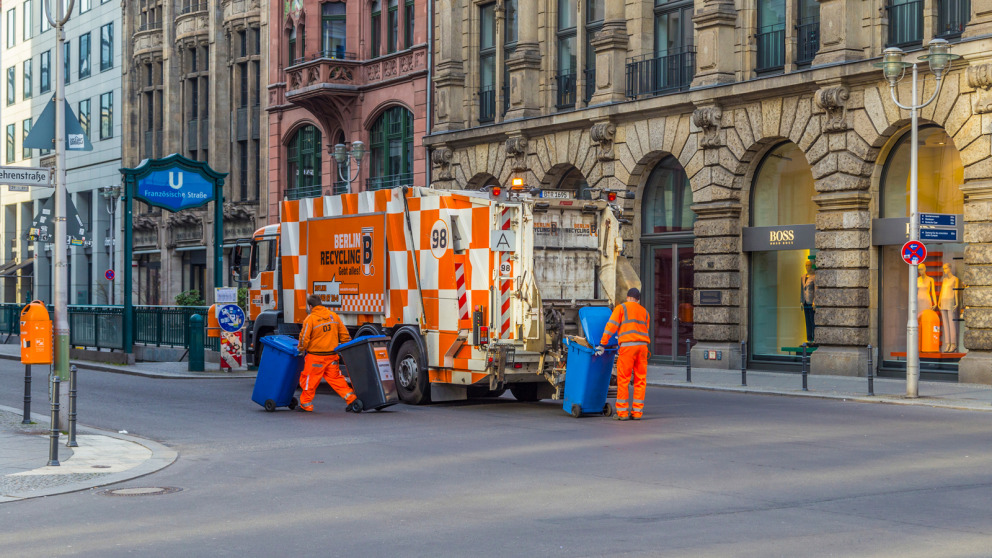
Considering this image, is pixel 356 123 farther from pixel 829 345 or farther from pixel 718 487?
pixel 718 487

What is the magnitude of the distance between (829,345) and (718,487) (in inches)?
635

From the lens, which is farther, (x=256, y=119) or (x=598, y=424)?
(x=256, y=119)

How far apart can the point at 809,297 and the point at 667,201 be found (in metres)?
5.18

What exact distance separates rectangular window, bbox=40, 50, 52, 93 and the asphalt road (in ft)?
192

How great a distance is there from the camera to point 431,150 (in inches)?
1533

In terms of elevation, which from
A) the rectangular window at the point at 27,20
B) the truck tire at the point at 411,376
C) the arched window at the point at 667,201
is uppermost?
the rectangular window at the point at 27,20

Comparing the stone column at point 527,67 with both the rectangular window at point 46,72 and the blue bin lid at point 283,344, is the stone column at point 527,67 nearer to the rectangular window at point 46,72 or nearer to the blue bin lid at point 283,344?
the blue bin lid at point 283,344

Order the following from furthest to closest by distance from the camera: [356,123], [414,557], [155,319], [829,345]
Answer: [356,123] → [155,319] → [829,345] → [414,557]

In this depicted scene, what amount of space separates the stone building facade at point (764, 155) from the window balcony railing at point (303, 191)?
9.72m

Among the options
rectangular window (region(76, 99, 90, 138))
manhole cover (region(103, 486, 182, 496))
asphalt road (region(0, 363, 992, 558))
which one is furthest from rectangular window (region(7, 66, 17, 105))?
manhole cover (region(103, 486, 182, 496))

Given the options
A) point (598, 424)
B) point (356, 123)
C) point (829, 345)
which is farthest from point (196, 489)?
point (356, 123)

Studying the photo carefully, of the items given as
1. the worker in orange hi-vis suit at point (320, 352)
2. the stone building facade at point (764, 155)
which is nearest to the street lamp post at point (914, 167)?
the stone building facade at point (764, 155)

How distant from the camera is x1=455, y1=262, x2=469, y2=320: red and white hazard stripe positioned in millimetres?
18031

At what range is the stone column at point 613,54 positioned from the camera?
3181 centimetres
